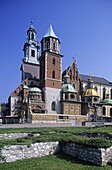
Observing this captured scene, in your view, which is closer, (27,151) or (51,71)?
(27,151)

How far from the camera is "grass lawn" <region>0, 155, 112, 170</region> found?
7496mm

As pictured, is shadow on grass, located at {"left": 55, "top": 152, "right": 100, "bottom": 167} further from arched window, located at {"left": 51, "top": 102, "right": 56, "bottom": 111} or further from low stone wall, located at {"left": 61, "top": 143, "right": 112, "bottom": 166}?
arched window, located at {"left": 51, "top": 102, "right": 56, "bottom": 111}

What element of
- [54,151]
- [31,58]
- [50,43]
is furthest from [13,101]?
[54,151]

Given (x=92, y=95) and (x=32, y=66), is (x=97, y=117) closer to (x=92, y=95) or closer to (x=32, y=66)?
(x=92, y=95)

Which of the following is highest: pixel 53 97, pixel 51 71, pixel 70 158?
pixel 51 71

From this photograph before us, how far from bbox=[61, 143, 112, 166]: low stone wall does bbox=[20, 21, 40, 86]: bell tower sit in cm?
5351

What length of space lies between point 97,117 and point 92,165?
147 feet

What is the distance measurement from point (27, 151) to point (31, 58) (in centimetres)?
6135

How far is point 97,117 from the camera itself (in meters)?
50.5

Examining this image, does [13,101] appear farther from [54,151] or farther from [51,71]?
[54,151]

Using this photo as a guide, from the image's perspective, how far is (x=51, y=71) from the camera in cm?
4966

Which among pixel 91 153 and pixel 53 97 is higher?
pixel 53 97

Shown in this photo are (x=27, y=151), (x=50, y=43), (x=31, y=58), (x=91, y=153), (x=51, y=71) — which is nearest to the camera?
(x=91, y=153)

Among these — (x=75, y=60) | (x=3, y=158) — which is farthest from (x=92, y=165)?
(x=75, y=60)
